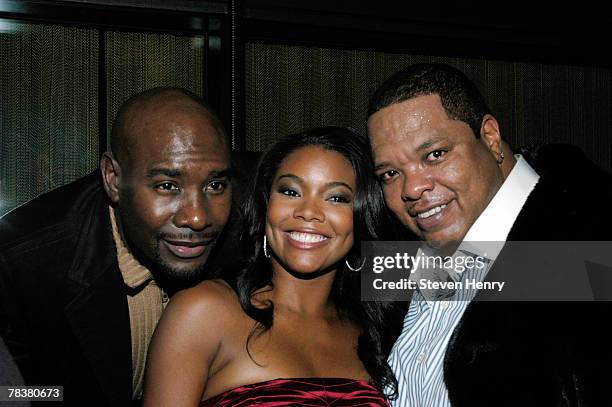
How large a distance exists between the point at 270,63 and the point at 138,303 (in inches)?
68.7

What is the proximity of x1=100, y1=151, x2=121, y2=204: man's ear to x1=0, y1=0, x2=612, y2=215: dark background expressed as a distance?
3.00ft

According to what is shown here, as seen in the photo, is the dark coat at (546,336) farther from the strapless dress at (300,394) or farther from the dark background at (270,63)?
the dark background at (270,63)

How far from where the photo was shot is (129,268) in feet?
7.35

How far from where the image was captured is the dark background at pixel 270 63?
3074mm

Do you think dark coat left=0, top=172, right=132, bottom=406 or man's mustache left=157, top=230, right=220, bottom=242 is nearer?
dark coat left=0, top=172, right=132, bottom=406

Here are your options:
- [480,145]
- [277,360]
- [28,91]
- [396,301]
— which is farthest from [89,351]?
[28,91]

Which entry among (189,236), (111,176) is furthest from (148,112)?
(189,236)

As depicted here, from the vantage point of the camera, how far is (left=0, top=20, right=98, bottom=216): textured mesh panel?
3.05m

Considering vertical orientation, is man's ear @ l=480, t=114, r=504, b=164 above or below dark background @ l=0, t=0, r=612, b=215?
below

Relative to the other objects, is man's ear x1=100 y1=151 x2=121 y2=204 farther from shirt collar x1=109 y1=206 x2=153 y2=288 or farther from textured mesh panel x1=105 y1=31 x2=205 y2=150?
textured mesh panel x1=105 y1=31 x2=205 y2=150

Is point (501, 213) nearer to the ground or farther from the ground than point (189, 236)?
farther from the ground

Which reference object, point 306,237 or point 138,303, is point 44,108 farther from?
point 306,237

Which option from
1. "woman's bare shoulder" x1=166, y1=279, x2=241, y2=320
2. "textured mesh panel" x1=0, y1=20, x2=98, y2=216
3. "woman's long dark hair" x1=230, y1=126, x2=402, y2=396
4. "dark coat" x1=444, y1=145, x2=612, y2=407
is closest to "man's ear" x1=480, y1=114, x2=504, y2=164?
"dark coat" x1=444, y1=145, x2=612, y2=407

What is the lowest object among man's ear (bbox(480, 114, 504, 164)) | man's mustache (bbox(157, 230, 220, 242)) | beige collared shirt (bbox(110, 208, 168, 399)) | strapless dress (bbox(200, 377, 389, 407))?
strapless dress (bbox(200, 377, 389, 407))
